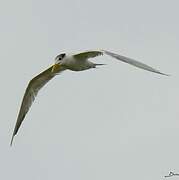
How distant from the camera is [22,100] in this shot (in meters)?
20.0

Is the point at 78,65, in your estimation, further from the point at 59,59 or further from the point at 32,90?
the point at 32,90

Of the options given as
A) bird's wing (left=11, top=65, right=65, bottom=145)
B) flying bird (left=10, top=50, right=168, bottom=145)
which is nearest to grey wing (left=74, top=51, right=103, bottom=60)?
flying bird (left=10, top=50, right=168, bottom=145)

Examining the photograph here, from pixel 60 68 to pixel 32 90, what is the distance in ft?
5.19

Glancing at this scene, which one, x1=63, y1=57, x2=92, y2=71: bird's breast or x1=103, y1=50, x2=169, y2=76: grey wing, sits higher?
x1=63, y1=57, x2=92, y2=71: bird's breast

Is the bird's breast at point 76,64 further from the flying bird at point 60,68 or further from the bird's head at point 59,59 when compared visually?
the bird's head at point 59,59

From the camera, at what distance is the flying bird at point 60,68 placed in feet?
49.7

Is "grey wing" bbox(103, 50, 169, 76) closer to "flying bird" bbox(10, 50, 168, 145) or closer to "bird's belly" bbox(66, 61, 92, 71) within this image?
"flying bird" bbox(10, 50, 168, 145)

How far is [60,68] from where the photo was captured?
62.1 ft

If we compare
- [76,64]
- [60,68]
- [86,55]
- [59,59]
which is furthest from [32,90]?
[86,55]

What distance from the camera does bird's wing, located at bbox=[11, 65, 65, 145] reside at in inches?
789

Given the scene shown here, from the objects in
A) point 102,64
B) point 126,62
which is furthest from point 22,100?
point 126,62

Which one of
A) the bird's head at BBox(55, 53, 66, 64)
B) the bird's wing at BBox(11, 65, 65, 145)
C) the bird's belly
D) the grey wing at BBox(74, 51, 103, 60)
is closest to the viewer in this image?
the grey wing at BBox(74, 51, 103, 60)

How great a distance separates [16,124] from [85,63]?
324 cm

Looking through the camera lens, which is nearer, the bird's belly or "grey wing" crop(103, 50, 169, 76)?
"grey wing" crop(103, 50, 169, 76)
